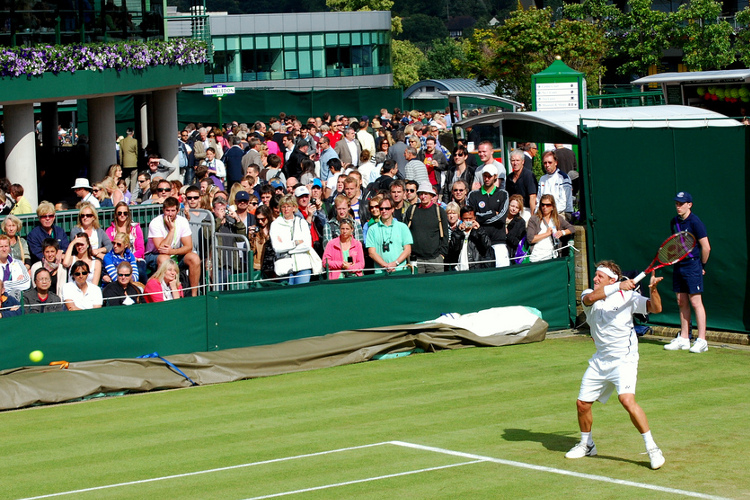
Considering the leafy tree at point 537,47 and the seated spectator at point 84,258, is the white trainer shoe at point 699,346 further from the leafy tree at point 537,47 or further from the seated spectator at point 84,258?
the leafy tree at point 537,47

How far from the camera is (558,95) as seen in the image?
24594 millimetres

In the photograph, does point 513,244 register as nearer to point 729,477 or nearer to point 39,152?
point 729,477

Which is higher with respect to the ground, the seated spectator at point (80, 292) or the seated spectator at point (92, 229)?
the seated spectator at point (92, 229)

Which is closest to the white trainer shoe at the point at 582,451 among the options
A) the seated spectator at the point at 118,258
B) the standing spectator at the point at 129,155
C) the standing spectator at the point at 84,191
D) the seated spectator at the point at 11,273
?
the seated spectator at the point at 118,258

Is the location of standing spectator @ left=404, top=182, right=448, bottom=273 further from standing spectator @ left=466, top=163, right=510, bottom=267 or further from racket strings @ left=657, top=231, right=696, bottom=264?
racket strings @ left=657, top=231, right=696, bottom=264

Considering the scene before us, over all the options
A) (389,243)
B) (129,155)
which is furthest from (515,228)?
(129,155)

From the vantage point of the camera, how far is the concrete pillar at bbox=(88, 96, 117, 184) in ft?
86.6

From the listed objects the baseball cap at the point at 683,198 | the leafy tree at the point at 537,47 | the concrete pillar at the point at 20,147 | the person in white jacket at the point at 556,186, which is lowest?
the baseball cap at the point at 683,198

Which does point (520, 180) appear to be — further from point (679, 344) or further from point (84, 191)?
point (84, 191)

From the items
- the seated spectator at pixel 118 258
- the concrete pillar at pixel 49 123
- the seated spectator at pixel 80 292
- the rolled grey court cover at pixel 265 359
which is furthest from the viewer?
the concrete pillar at pixel 49 123

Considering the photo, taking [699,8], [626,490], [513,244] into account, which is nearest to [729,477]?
[626,490]

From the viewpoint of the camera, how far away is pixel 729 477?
28.2 ft

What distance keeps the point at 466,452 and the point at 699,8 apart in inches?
1580

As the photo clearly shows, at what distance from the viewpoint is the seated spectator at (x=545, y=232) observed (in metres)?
16.0
